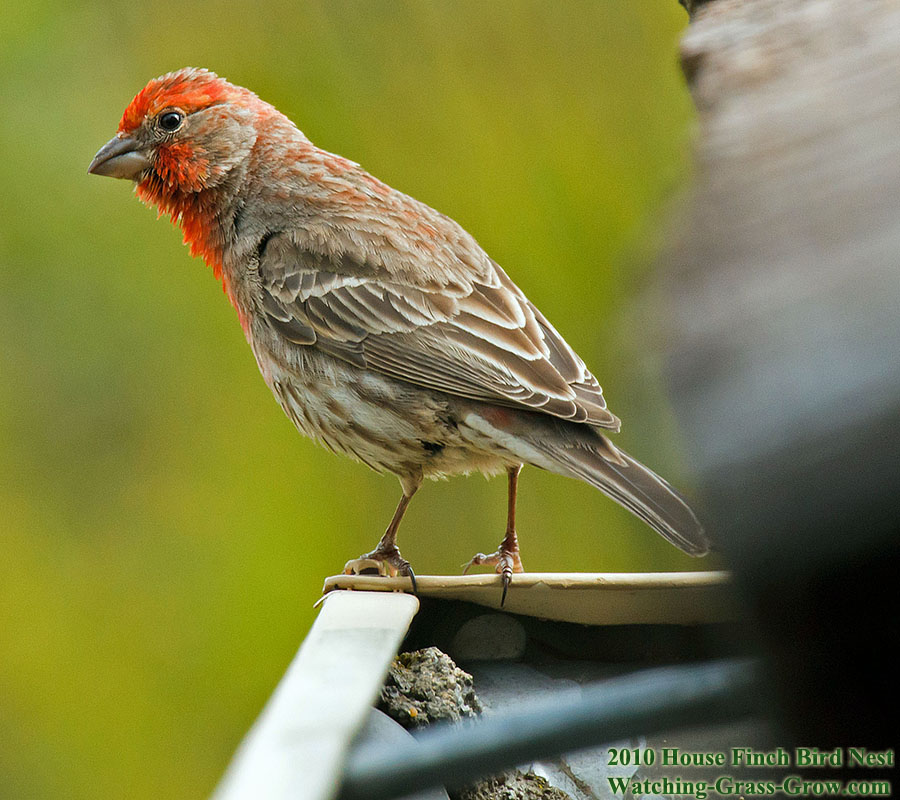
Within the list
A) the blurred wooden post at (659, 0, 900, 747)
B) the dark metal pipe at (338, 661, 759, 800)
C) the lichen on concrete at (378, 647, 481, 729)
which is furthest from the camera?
the lichen on concrete at (378, 647, 481, 729)

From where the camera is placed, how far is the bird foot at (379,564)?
340cm

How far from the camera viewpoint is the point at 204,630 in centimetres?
406

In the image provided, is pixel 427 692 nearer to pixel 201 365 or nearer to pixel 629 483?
pixel 629 483

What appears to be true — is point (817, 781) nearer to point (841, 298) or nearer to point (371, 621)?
point (841, 298)

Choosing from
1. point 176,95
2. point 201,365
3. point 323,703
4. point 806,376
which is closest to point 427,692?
point 323,703

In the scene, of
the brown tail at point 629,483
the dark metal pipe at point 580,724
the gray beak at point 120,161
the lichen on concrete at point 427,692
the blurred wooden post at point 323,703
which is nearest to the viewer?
the dark metal pipe at point 580,724

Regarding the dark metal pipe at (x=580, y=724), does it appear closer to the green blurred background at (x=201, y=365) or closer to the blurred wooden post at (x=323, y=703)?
the blurred wooden post at (x=323, y=703)

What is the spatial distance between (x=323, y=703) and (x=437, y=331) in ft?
6.72

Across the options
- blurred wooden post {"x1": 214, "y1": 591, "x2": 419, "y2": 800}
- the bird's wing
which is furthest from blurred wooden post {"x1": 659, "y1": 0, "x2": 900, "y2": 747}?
the bird's wing

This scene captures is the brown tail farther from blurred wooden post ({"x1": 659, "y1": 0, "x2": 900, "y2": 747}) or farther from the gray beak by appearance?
the gray beak

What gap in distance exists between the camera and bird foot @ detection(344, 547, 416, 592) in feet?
11.2

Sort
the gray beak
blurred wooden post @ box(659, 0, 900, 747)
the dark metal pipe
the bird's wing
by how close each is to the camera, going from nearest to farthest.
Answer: blurred wooden post @ box(659, 0, 900, 747)
the dark metal pipe
the bird's wing
the gray beak

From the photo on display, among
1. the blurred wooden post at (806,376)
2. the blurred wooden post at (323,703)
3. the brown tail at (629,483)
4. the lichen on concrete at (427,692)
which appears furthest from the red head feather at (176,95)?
the blurred wooden post at (806,376)

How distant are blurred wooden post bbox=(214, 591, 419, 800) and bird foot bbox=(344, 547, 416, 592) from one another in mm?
1043
